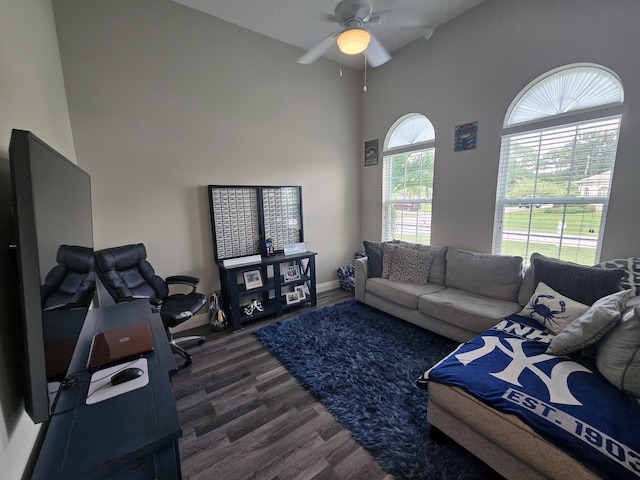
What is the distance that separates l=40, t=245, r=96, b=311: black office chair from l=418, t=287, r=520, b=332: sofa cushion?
2.57 m

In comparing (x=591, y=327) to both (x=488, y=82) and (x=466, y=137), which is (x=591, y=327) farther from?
(x=488, y=82)

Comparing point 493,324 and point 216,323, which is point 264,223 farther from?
point 493,324

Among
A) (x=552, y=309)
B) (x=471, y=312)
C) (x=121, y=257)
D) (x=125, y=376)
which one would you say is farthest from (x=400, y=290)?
(x=121, y=257)

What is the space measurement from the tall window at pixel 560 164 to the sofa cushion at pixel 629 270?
34 centimetres

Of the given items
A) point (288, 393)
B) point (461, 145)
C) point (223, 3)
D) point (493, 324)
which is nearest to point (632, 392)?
point (493, 324)

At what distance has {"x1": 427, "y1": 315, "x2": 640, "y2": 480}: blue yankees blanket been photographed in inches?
39.4

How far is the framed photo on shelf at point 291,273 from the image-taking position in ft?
11.2

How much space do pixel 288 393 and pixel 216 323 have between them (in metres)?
1.28

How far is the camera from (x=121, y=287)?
224cm

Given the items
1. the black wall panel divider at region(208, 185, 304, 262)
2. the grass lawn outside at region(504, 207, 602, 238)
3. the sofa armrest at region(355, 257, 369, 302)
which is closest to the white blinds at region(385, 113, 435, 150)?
the grass lawn outside at region(504, 207, 602, 238)

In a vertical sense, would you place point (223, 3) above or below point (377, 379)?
above

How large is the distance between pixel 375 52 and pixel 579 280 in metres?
2.53

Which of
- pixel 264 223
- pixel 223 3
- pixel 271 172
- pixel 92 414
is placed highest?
pixel 223 3

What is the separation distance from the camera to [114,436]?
0.83 meters
